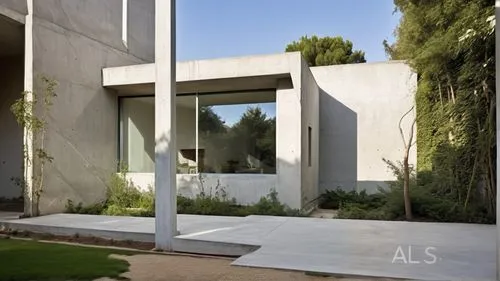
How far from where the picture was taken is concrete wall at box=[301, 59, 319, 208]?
9988mm

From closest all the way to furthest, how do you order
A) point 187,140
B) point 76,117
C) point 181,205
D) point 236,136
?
point 181,205 < point 76,117 < point 236,136 < point 187,140

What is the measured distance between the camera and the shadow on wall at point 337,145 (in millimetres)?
13078

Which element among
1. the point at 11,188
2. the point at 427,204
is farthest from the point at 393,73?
the point at 11,188

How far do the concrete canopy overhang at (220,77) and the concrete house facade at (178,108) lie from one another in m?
0.03

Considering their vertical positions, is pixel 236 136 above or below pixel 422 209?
above

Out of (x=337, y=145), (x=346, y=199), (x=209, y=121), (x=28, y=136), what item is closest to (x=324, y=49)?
(x=337, y=145)

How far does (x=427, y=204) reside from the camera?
331 inches

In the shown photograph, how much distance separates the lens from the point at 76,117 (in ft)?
33.7

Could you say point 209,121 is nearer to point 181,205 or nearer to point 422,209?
point 181,205

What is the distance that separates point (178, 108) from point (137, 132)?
63.2 inches

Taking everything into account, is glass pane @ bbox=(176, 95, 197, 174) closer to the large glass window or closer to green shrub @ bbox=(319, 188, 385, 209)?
the large glass window

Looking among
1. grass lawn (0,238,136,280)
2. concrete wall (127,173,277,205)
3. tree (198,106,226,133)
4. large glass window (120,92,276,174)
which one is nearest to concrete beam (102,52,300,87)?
large glass window (120,92,276,174)

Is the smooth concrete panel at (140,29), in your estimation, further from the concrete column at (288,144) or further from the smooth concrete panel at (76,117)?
the concrete column at (288,144)

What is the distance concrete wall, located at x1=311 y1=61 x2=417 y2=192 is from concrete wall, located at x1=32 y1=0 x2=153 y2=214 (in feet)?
21.1
